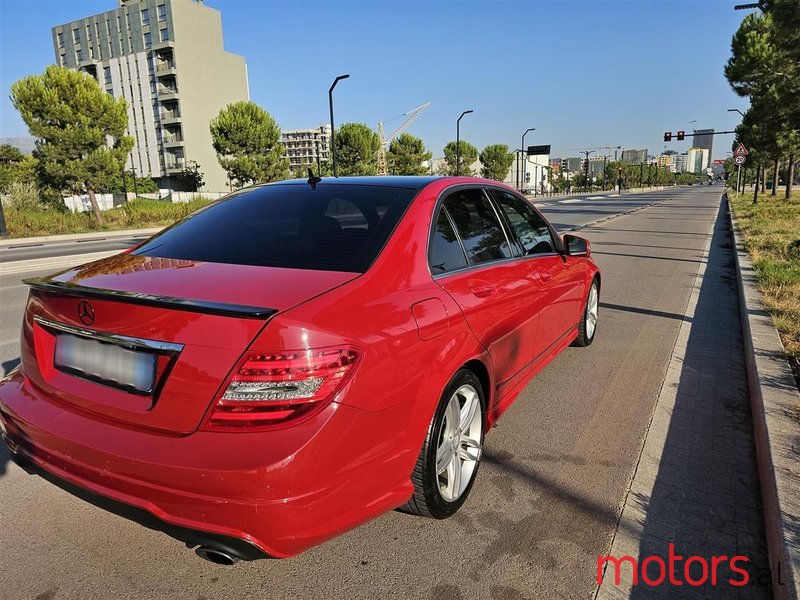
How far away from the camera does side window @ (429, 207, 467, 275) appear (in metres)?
2.67

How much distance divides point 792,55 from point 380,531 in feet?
57.9

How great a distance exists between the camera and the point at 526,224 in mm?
4043

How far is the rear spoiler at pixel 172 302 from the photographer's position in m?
1.86

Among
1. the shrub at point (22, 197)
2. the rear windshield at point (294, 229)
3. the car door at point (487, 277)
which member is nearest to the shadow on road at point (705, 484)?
the car door at point (487, 277)

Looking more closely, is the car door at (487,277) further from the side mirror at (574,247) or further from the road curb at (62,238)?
the road curb at (62,238)

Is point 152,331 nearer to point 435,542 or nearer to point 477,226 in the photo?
point 435,542

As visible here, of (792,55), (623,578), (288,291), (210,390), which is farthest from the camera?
(792,55)

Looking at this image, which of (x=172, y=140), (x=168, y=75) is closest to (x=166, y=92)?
(x=168, y=75)

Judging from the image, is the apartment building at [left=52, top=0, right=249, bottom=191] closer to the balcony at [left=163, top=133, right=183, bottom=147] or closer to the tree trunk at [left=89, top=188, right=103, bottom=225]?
the balcony at [left=163, top=133, right=183, bottom=147]

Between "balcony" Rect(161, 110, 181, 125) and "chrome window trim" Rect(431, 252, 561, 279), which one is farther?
"balcony" Rect(161, 110, 181, 125)

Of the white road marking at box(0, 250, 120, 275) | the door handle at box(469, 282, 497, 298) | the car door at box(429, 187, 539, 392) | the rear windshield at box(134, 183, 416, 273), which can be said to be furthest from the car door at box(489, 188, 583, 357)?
the white road marking at box(0, 250, 120, 275)

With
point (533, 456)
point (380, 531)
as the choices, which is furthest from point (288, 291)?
point (533, 456)

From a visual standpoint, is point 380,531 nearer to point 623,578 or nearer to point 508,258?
point 623,578

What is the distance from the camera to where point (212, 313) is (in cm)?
189
